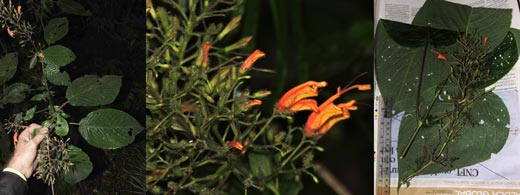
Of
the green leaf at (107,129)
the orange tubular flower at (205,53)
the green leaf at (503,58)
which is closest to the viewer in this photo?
the green leaf at (107,129)

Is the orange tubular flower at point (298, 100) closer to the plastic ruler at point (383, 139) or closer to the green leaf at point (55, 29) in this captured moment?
the plastic ruler at point (383, 139)

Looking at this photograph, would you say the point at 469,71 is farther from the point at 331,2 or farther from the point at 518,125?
the point at 331,2

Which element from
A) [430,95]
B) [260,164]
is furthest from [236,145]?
[430,95]

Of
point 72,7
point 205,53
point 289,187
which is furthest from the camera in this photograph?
point 289,187

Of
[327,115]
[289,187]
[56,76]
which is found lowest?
[289,187]

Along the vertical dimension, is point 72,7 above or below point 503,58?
above

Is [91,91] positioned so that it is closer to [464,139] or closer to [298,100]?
[298,100]

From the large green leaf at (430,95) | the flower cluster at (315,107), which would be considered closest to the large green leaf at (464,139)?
the large green leaf at (430,95)
